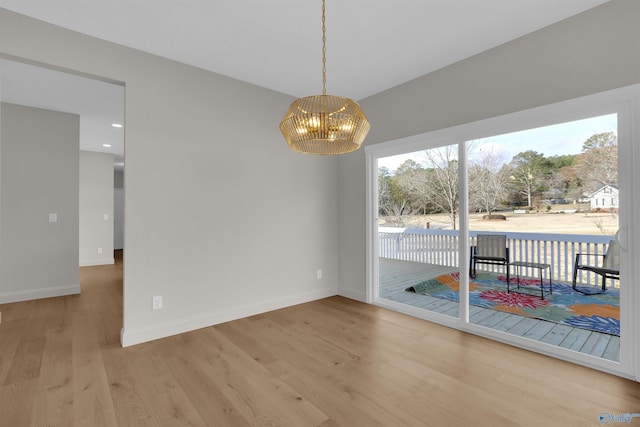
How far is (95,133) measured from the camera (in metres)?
5.19

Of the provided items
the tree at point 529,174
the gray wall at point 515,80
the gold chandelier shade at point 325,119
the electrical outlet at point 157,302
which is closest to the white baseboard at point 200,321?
the electrical outlet at point 157,302

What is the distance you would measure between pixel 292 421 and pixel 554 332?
242cm

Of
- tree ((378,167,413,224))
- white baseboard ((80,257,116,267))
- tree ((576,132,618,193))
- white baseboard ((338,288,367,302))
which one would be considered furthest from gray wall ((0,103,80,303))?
tree ((576,132,618,193))

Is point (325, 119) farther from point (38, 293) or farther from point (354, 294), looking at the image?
point (38, 293)

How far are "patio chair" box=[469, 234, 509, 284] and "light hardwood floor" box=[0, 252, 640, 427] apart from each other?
0.72 m

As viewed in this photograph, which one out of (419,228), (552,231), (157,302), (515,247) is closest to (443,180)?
(419,228)

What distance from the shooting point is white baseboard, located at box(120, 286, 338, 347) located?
102 inches

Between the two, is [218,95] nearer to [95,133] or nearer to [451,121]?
[451,121]

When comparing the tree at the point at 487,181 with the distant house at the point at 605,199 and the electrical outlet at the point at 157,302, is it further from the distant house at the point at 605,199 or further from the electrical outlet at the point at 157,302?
the electrical outlet at the point at 157,302

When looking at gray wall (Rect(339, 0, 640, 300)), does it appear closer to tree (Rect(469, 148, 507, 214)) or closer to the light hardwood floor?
tree (Rect(469, 148, 507, 214))

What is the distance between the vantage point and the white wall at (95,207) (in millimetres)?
6402

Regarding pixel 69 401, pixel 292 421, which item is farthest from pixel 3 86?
pixel 292 421

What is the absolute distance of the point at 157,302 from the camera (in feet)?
8.97

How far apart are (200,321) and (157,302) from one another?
471 millimetres
